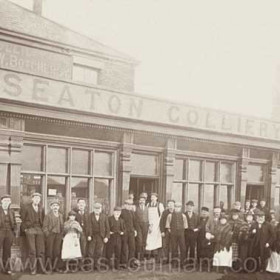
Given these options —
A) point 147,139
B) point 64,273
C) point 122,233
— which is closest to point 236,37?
point 147,139

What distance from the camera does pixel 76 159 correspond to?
934 centimetres

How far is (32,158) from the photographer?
8.67 m

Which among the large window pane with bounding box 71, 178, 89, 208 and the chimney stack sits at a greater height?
the chimney stack

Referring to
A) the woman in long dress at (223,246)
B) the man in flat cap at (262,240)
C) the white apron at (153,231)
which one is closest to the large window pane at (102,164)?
the white apron at (153,231)

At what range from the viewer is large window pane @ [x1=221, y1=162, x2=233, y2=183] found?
11.9 m

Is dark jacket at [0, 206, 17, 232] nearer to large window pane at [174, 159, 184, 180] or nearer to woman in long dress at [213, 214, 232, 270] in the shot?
woman in long dress at [213, 214, 232, 270]

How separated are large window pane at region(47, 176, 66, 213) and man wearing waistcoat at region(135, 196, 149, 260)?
4.83 ft

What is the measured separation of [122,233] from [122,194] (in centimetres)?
122

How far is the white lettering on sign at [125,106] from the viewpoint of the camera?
8.20m

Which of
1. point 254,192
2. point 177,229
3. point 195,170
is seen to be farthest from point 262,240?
point 254,192

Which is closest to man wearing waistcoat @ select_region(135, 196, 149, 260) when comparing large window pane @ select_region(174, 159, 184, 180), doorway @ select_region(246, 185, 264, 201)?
large window pane @ select_region(174, 159, 184, 180)

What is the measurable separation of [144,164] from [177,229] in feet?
5.60

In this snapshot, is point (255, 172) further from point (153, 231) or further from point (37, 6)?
point (37, 6)

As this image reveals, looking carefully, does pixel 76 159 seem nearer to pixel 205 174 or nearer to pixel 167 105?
pixel 167 105
